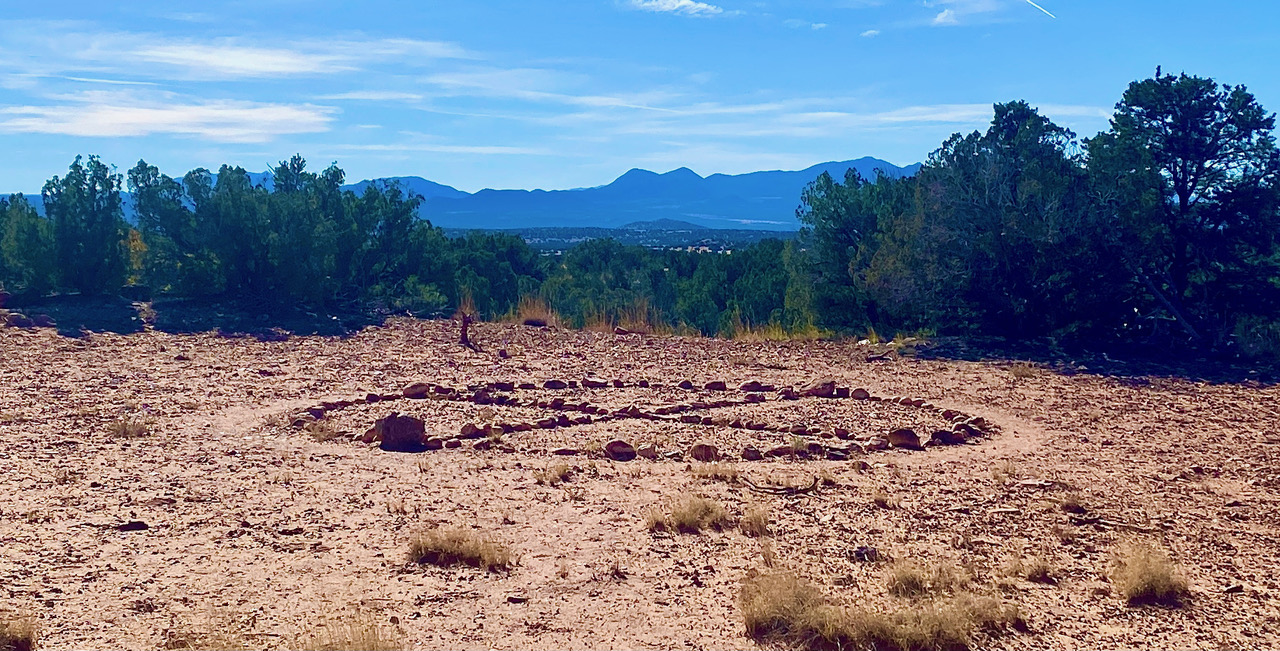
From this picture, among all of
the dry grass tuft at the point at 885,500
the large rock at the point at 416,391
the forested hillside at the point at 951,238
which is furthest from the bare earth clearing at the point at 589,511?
the forested hillside at the point at 951,238

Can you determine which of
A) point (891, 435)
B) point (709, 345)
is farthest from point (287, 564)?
point (709, 345)

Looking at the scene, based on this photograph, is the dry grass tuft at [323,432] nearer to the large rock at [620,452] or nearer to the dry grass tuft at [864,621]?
the large rock at [620,452]

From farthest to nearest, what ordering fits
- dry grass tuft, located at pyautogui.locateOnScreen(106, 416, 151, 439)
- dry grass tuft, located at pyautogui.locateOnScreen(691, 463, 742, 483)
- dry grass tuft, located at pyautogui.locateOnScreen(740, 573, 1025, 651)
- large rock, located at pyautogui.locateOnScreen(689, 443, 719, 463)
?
1. dry grass tuft, located at pyautogui.locateOnScreen(106, 416, 151, 439)
2. large rock, located at pyautogui.locateOnScreen(689, 443, 719, 463)
3. dry grass tuft, located at pyautogui.locateOnScreen(691, 463, 742, 483)
4. dry grass tuft, located at pyautogui.locateOnScreen(740, 573, 1025, 651)

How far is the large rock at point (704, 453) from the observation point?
8867 millimetres

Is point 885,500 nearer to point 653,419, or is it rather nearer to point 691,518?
point 691,518

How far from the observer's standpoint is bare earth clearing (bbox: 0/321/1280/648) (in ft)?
17.0

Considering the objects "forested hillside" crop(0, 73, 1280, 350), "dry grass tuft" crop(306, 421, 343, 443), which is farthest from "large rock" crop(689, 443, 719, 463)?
→ "forested hillside" crop(0, 73, 1280, 350)

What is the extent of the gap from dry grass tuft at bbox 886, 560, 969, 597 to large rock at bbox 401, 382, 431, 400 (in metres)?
7.29

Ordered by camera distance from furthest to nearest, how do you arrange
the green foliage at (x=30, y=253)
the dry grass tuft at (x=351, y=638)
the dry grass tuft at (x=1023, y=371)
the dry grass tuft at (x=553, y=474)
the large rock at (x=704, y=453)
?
the green foliage at (x=30, y=253), the dry grass tuft at (x=1023, y=371), the large rock at (x=704, y=453), the dry grass tuft at (x=553, y=474), the dry grass tuft at (x=351, y=638)

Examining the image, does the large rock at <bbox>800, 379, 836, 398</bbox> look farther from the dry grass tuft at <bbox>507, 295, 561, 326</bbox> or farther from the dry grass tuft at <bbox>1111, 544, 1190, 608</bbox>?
the dry grass tuft at <bbox>507, 295, 561, 326</bbox>

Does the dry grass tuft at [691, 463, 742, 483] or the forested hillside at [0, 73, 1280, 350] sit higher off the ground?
the forested hillside at [0, 73, 1280, 350]

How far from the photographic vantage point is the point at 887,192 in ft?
63.6

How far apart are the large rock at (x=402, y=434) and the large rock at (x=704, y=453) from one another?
7.53 feet

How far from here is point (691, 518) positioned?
Answer: 6.70m
